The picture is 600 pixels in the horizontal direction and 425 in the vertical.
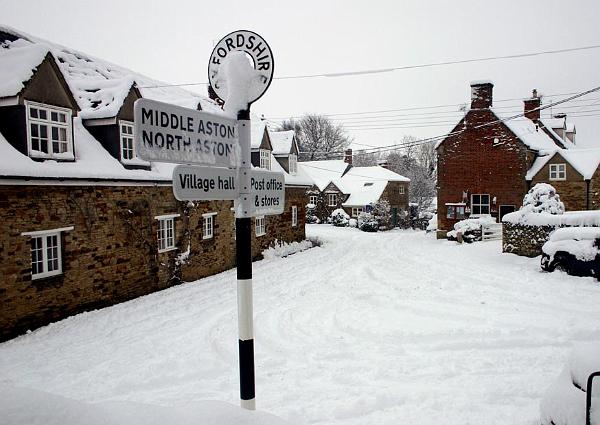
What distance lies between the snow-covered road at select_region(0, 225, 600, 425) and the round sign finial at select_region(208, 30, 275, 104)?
4.02 metres

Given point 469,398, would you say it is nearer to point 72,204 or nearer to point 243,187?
point 243,187

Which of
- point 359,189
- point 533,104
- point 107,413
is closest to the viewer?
point 107,413

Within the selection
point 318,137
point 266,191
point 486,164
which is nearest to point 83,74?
point 266,191

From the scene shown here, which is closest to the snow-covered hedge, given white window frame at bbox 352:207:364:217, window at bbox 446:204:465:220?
window at bbox 446:204:465:220

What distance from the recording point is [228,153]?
3293 mm

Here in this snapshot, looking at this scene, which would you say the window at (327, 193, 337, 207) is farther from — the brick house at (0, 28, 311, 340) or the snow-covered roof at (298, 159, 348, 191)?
the brick house at (0, 28, 311, 340)

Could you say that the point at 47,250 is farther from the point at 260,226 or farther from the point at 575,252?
the point at 575,252

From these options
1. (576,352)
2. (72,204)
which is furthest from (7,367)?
(576,352)

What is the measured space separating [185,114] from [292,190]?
66.9ft

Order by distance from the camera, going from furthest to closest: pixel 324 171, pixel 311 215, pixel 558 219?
1. pixel 324 171
2. pixel 311 215
3. pixel 558 219

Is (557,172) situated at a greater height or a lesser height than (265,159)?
lesser

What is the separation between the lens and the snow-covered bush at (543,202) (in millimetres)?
17375

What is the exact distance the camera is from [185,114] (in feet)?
9.79

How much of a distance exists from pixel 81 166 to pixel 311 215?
33.3 meters
